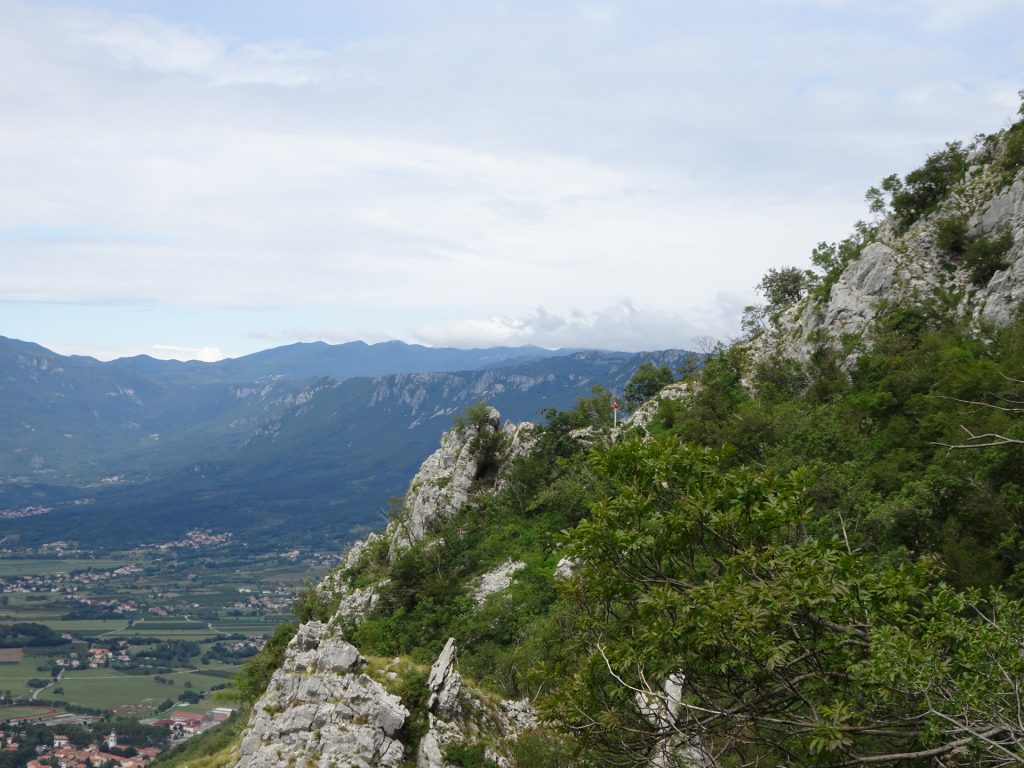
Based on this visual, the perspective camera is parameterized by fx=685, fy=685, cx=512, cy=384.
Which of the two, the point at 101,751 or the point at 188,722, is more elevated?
the point at 101,751

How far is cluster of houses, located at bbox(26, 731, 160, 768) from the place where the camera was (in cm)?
8519

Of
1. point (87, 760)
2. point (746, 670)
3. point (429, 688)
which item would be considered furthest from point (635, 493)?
point (87, 760)

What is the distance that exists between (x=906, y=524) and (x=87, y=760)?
104 metres

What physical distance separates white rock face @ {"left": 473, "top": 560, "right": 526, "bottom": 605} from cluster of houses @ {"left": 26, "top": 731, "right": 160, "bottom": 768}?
223ft

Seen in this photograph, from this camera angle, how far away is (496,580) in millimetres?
38406

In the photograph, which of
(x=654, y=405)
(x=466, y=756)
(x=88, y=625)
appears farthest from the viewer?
(x=88, y=625)

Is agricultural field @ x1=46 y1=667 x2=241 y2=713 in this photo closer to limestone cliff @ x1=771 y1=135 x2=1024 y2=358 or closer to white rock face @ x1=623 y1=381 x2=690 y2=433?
white rock face @ x1=623 y1=381 x2=690 y2=433

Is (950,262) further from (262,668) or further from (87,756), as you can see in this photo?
(87,756)

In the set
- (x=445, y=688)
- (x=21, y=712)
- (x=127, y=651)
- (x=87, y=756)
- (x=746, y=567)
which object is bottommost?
(x=127, y=651)

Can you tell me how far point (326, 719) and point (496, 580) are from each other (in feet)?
71.1

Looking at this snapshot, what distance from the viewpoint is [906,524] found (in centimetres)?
2214

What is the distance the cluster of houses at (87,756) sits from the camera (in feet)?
279

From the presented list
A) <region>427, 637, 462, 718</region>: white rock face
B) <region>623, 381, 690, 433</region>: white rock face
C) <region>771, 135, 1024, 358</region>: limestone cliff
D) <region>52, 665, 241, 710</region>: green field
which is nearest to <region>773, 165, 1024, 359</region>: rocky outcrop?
<region>771, 135, 1024, 358</region>: limestone cliff

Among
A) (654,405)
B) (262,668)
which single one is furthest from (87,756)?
(654,405)
